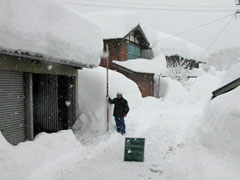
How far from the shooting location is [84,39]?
6.95 meters

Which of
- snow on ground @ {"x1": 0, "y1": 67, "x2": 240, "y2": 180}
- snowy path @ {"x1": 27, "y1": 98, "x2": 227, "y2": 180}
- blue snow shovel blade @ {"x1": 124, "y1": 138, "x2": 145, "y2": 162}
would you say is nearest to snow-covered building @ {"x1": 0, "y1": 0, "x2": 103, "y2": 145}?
snow on ground @ {"x1": 0, "y1": 67, "x2": 240, "y2": 180}

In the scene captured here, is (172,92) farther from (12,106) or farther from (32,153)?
(32,153)

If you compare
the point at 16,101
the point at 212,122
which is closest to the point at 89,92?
the point at 16,101

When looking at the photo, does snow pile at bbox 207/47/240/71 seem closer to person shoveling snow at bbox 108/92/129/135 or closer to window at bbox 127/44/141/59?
window at bbox 127/44/141/59

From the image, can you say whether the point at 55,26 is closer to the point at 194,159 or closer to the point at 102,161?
the point at 102,161

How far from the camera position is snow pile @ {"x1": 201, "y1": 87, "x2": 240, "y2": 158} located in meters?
5.24

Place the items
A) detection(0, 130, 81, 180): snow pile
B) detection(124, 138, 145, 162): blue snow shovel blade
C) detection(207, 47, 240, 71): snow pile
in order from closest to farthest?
1. detection(0, 130, 81, 180): snow pile
2. detection(124, 138, 145, 162): blue snow shovel blade
3. detection(207, 47, 240, 71): snow pile

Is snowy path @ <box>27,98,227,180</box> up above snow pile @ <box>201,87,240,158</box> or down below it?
below

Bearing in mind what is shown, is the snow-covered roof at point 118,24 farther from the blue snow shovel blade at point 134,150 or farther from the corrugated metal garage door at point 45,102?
the blue snow shovel blade at point 134,150

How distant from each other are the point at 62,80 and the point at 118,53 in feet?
35.2

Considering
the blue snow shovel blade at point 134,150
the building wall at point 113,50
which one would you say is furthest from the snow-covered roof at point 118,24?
the blue snow shovel blade at point 134,150

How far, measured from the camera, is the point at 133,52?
2134 cm

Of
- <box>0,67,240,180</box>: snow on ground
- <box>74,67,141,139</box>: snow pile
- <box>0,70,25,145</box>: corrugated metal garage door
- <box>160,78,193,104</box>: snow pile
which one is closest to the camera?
<box>0,67,240,180</box>: snow on ground

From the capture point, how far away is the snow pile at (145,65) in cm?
1814
